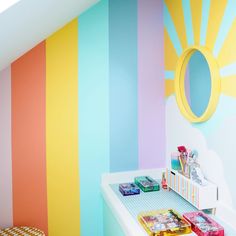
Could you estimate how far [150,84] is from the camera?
1831 mm

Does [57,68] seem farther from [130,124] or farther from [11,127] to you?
[130,124]

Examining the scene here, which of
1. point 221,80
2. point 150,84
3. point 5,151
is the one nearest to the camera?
point 221,80

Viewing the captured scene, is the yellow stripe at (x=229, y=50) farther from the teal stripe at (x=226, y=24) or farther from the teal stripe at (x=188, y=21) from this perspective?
the teal stripe at (x=188, y=21)

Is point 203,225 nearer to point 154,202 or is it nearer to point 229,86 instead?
point 154,202

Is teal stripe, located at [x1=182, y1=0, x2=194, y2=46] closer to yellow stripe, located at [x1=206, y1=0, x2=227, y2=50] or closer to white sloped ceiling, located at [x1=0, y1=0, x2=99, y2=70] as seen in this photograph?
yellow stripe, located at [x1=206, y1=0, x2=227, y2=50]

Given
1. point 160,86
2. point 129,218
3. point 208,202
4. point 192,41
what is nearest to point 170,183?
point 208,202

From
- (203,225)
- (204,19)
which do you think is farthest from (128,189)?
(204,19)

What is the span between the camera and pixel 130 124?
1.80 metres

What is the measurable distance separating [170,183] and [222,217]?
15.1 inches

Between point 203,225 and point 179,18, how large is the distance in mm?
1221

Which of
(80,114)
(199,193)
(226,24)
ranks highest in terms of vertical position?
(226,24)

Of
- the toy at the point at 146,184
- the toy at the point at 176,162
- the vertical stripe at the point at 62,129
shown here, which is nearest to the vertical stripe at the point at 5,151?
the vertical stripe at the point at 62,129

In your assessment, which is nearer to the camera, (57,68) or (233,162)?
(233,162)

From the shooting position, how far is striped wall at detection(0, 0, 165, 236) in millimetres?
1640
